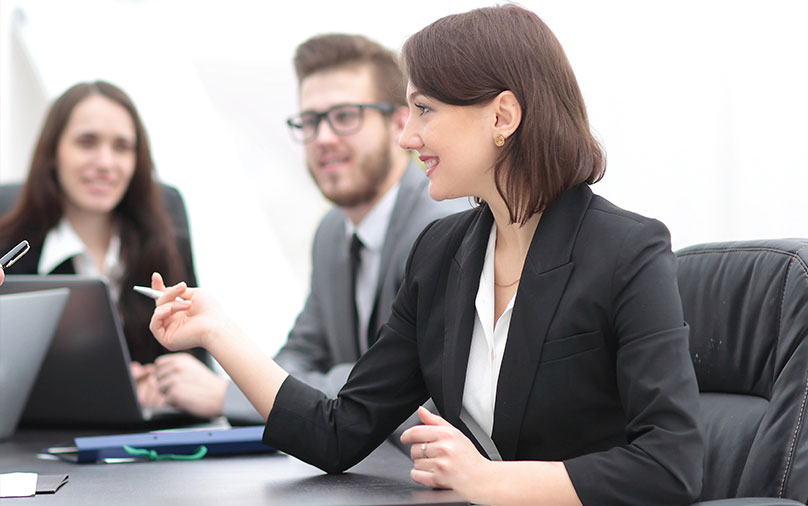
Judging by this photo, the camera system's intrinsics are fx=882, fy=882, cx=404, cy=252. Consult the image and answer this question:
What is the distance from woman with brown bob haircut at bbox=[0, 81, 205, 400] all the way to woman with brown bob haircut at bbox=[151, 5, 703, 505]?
3.37 ft

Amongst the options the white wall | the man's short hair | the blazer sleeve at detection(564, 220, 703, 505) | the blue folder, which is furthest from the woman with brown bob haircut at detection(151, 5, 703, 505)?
the white wall

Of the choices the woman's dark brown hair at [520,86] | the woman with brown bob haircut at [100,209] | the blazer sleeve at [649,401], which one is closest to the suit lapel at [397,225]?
the woman with brown bob haircut at [100,209]

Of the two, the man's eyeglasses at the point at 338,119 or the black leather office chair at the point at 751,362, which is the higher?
the man's eyeglasses at the point at 338,119

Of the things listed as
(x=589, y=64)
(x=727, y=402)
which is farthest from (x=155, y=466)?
(x=589, y=64)

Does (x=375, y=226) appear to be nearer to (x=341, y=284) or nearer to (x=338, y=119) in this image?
(x=341, y=284)

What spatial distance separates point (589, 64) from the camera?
2.76 metres

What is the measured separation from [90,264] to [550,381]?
1.51 meters

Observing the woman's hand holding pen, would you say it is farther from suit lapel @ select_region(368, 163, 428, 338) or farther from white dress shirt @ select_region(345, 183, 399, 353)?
white dress shirt @ select_region(345, 183, 399, 353)

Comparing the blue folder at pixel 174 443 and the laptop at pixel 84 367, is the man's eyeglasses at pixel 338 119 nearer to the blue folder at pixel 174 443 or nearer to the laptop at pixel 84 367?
the laptop at pixel 84 367

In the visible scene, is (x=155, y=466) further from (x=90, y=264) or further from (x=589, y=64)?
(x=589, y=64)

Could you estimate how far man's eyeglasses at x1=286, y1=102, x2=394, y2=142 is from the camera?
2.36m

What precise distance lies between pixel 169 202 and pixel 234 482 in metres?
1.71

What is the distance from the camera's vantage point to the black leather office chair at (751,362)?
112 cm

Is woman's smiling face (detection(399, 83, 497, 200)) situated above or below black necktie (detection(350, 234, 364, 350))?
above
